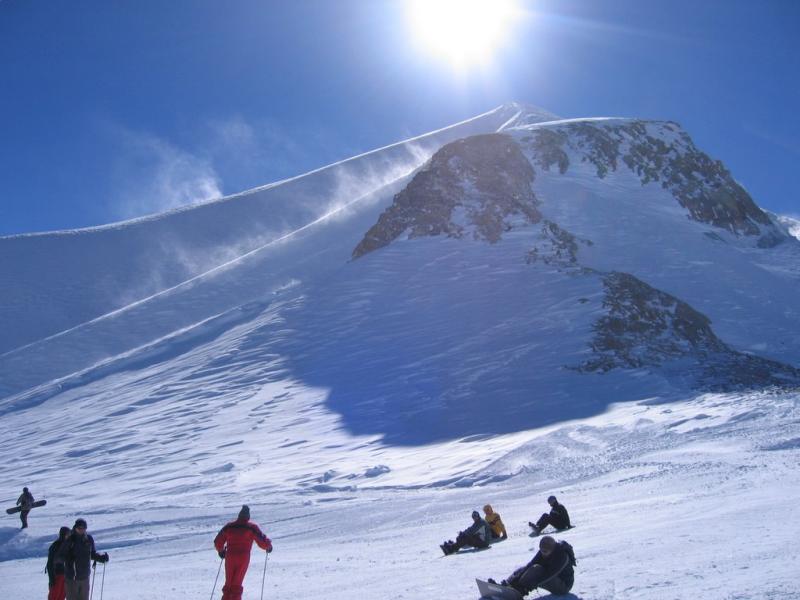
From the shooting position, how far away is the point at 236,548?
310 inches

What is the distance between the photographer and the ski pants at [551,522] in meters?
10.6

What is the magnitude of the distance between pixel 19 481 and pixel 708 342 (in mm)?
28234

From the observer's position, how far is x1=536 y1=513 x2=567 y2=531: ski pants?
416 inches

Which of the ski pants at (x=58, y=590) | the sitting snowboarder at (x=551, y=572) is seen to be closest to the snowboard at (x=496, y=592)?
the sitting snowboarder at (x=551, y=572)

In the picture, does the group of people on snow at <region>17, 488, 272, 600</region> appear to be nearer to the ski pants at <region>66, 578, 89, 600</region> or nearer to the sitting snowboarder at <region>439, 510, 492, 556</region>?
the ski pants at <region>66, 578, 89, 600</region>

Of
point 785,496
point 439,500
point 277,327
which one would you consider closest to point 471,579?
point 785,496

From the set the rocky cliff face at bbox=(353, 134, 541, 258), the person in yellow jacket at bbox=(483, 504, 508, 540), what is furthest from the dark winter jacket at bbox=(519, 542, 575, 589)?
the rocky cliff face at bbox=(353, 134, 541, 258)

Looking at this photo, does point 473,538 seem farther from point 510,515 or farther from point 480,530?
point 510,515

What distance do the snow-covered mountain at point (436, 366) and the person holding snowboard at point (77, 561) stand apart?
4.68ft

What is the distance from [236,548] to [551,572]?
325cm

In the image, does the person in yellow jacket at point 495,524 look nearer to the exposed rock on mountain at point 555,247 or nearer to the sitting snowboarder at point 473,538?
the sitting snowboarder at point 473,538

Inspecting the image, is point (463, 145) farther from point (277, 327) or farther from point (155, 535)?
point (155, 535)

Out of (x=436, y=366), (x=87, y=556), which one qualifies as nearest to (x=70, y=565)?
(x=87, y=556)

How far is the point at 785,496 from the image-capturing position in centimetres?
955
